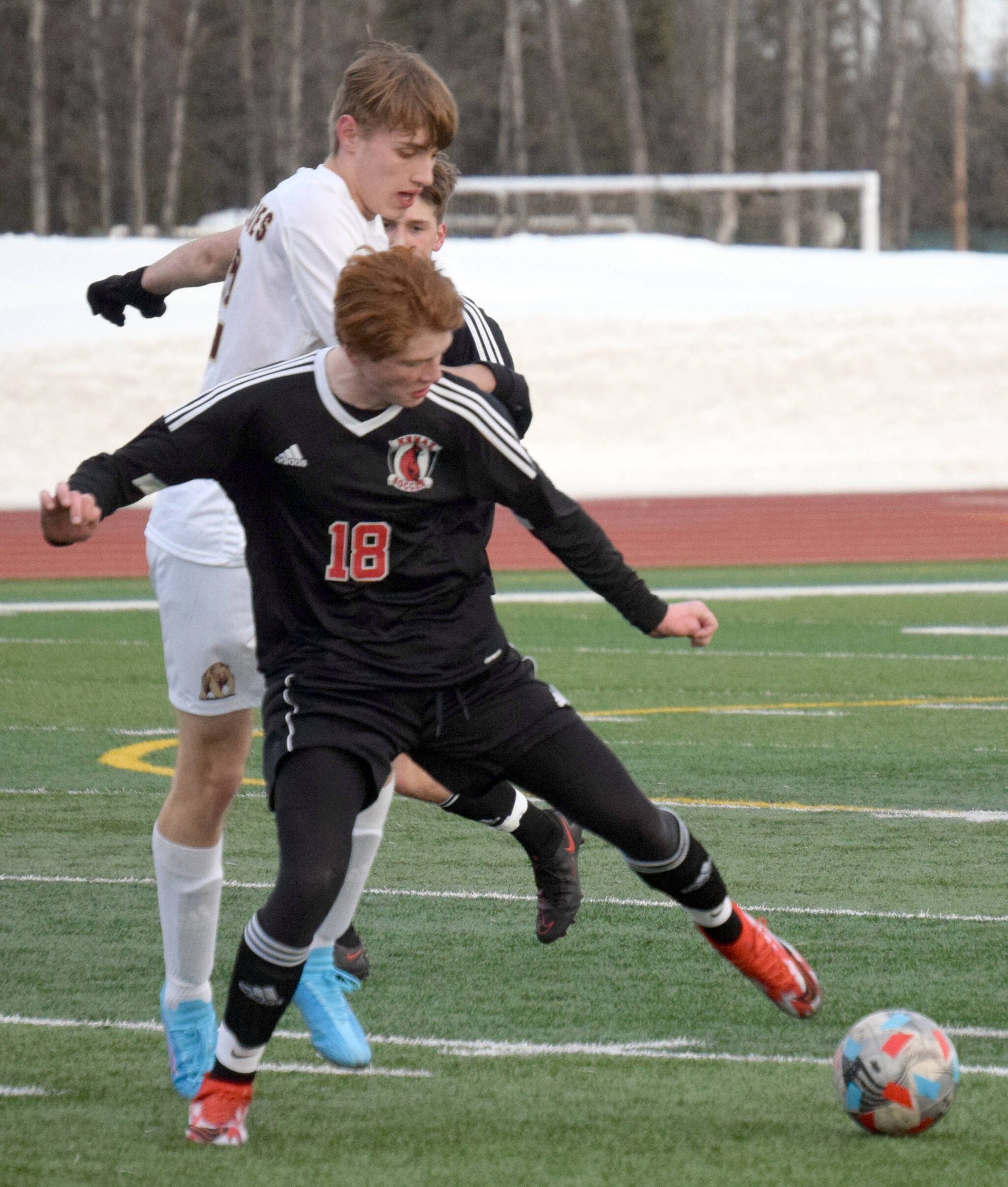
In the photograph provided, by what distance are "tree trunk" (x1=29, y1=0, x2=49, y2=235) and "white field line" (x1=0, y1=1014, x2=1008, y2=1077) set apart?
4347 centimetres

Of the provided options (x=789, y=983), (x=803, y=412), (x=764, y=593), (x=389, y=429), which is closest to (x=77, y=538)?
(x=389, y=429)

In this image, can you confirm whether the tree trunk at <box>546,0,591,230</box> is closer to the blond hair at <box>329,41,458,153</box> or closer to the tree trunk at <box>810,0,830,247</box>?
the tree trunk at <box>810,0,830,247</box>

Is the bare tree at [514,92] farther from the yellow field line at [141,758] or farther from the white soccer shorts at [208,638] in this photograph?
the white soccer shorts at [208,638]

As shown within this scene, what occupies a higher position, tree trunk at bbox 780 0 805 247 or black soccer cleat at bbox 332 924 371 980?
tree trunk at bbox 780 0 805 247

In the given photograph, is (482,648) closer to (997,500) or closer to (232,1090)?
(232,1090)

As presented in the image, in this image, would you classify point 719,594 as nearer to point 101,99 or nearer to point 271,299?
point 271,299

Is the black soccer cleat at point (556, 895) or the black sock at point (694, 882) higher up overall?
the black sock at point (694, 882)

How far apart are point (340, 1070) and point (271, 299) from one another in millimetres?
1656

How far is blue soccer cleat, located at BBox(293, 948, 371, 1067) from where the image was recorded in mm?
4473

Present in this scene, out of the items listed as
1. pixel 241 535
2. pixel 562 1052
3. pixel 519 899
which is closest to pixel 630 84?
pixel 519 899

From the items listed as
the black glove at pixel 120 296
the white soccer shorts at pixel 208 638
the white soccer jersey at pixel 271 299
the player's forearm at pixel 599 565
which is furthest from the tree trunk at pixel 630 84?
the player's forearm at pixel 599 565

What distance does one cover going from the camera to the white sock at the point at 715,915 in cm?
438

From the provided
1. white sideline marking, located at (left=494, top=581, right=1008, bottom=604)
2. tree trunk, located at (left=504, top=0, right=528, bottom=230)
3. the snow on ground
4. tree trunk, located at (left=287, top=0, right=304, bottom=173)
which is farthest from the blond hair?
tree trunk, located at (left=504, top=0, right=528, bottom=230)

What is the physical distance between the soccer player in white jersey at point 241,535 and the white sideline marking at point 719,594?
10.7 metres
